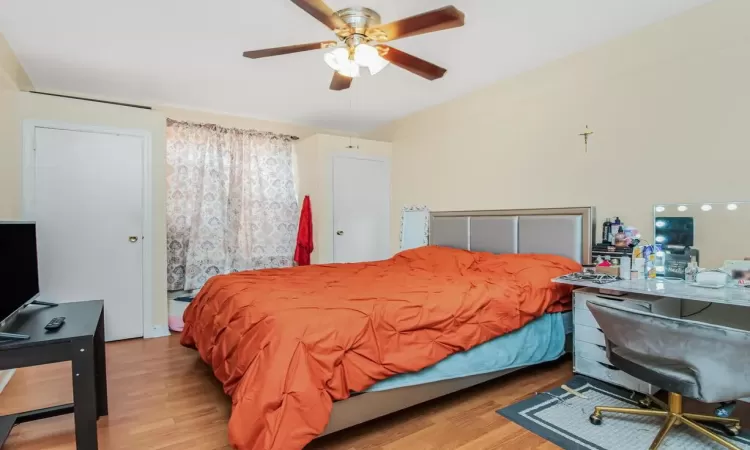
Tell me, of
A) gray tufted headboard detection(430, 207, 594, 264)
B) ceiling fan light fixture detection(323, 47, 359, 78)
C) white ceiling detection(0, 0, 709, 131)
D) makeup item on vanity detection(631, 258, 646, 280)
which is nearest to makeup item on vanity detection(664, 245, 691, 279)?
makeup item on vanity detection(631, 258, 646, 280)

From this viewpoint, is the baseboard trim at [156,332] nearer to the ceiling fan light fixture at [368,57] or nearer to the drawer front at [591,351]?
the ceiling fan light fixture at [368,57]

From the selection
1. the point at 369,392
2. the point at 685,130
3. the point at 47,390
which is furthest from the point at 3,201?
the point at 685,130

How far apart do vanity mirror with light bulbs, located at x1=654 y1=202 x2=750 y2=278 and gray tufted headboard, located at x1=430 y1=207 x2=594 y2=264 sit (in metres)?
0.48

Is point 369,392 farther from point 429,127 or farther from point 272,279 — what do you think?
point 429,127

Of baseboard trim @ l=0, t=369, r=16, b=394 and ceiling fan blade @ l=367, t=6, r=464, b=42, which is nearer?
A: ceiling fan blade @ l=367, t=6, r=464, b=42

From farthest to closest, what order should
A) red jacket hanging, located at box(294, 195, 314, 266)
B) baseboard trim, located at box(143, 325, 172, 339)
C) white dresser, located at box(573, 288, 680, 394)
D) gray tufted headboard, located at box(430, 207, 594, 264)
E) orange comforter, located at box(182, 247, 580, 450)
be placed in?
red jacket hanging, located at box(294, 195, 314, 266), baseboard trim, located at box(143, 325, 172, 339), gray tufted headboard, located at box(430, 207, 594, 264), white dresser, located at box(573, 288, 680, 394), orange comforter, located at box(182, 247, 580, 450)

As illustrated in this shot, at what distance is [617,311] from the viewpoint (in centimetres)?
178

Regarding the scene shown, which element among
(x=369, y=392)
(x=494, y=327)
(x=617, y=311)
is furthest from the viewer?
(x=494, y=327)

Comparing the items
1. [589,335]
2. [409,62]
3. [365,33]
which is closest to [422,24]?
[365,33]

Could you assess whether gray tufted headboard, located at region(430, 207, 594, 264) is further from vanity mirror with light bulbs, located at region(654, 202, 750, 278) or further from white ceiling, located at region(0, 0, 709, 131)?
white ceiling, located at region(0, 0, 709, 131)

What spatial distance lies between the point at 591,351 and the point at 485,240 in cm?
147

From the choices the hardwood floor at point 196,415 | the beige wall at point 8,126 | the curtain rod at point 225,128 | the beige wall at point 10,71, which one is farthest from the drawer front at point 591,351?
the beige wall at point 10,71

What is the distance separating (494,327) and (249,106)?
3.57 m

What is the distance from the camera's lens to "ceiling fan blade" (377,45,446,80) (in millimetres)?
2357
